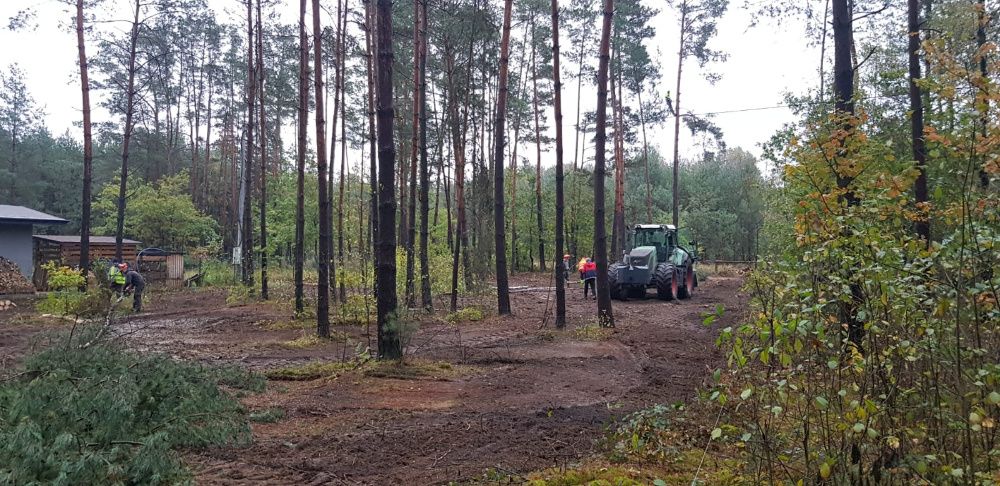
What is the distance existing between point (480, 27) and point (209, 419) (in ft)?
45.8

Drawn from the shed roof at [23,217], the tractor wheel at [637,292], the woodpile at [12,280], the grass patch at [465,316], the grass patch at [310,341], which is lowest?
the grass patch at [310,341]

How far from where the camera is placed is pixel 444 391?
8289 mm

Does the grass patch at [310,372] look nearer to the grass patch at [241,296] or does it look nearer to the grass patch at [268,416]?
→ the grass patch at [268,416]

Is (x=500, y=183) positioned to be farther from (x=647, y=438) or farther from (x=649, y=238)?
(x=647, y=438)

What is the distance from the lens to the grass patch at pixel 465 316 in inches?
642

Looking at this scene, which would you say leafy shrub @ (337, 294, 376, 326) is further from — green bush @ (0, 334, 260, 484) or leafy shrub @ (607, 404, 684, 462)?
leafy shrub @ (607, 404, 684, 462)

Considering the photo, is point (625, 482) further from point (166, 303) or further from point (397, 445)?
point (166, 303)

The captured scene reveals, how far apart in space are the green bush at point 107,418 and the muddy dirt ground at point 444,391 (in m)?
0.37

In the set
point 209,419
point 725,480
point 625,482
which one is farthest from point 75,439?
point 725,480

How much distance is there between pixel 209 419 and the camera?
5.76 m

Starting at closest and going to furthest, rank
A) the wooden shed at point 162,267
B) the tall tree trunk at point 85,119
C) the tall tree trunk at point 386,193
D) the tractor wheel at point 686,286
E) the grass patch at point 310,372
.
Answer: the grass patch at point 310,372 → the tall tree trunk at point 386,193 → the tall tree trunk at point 85,119 → the tractor wheel at point 686,286 → the wooden shed at point 162,267

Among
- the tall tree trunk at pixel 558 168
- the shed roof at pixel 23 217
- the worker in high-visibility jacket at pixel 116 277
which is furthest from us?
the shed roof at pixel 23 217

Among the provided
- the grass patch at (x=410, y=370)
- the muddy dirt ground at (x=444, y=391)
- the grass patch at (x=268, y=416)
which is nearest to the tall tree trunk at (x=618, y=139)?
the muddy dirt ground at (x=444, y=391)

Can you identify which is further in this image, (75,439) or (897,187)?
(75,439)
